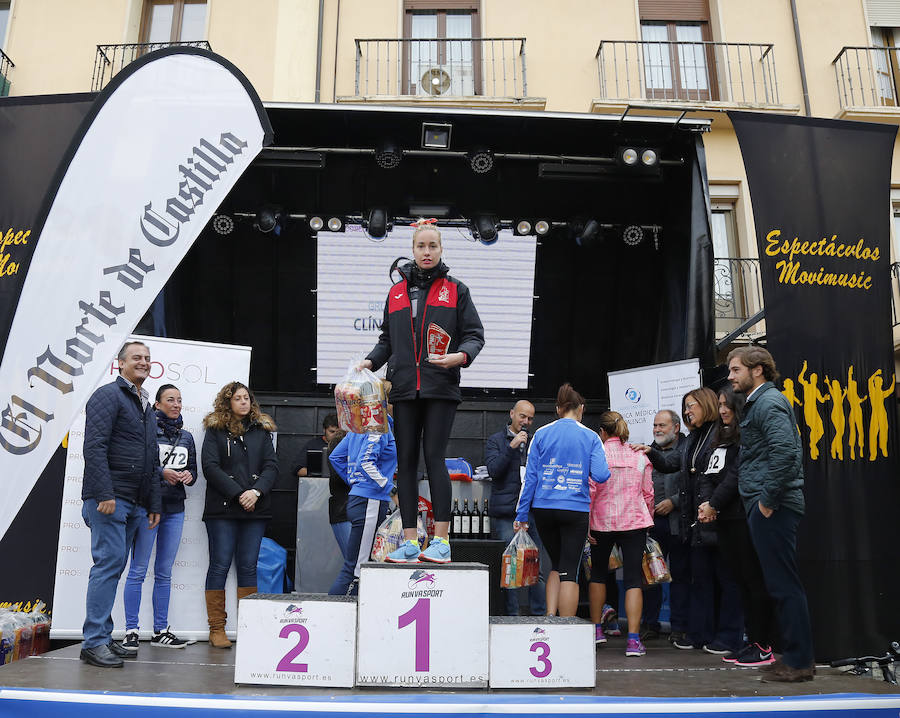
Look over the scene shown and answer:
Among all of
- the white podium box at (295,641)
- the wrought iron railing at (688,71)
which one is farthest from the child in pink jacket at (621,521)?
the wrought iron railing at (688,71)

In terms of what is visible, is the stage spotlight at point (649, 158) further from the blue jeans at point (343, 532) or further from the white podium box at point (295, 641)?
the white podium box at point (295, 641)

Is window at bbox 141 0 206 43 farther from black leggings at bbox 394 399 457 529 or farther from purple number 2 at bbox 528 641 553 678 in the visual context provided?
purple number 2 at bbox 528 641 553 678

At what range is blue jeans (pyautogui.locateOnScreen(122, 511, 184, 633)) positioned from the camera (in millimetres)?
4438

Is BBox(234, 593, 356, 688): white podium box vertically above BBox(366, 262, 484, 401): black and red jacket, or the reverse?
BBox(366, 262, 484, 401): black and red jacket

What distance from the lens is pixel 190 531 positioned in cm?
518

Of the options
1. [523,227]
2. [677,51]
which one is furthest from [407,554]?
[677,51]

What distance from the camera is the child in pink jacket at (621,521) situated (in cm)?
454

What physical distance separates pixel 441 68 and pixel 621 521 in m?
7.31

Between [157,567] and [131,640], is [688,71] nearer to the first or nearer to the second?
[157,567]

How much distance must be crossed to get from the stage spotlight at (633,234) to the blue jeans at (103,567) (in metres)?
5.39

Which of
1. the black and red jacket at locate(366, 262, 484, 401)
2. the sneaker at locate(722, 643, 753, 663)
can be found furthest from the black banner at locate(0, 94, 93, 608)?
the sneaker at locate(722, 643, 753, 663)

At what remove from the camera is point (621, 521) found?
4570 mm

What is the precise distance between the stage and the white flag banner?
86 cm

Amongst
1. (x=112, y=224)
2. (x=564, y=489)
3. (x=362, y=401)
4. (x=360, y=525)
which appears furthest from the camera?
(x=360, y=525)
